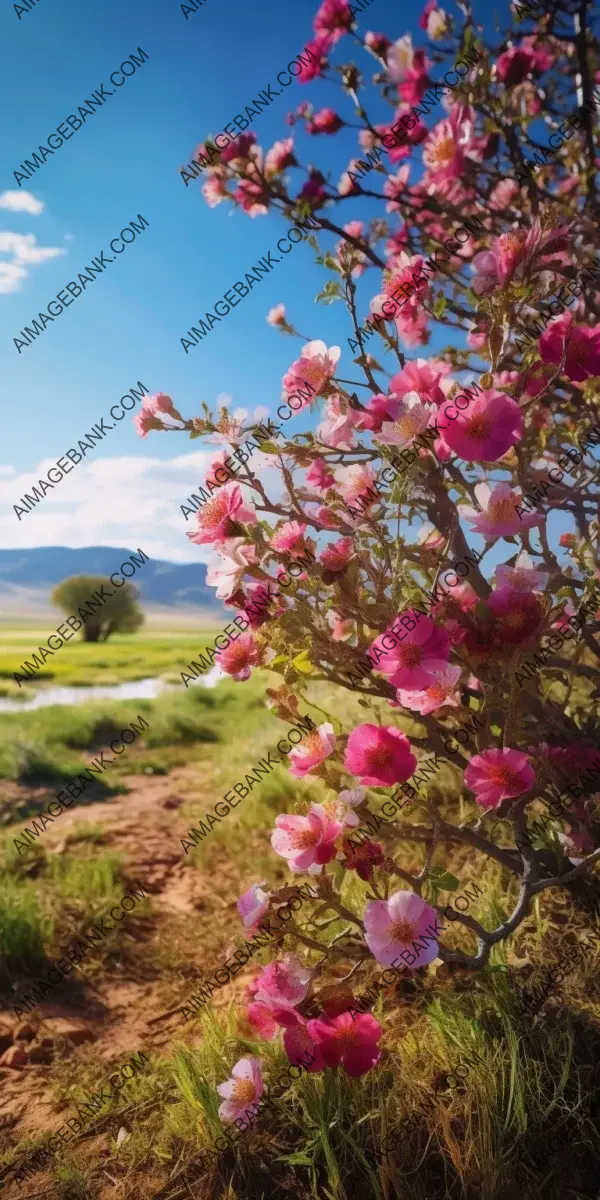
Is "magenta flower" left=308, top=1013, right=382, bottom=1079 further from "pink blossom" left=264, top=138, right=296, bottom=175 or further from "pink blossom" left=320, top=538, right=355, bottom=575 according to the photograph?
"pink blossom" left=264, top=138, right=296, bottom=175

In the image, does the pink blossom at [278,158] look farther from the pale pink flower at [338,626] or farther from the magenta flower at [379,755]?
the magenta flower at [379,755]

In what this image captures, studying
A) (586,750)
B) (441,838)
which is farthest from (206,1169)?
(586,750)

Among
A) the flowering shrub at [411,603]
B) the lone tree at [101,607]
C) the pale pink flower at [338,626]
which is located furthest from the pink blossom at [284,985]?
the lone tree at [101,607]

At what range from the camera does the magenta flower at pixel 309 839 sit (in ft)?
5.46

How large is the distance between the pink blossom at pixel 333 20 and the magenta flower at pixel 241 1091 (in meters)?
4.34

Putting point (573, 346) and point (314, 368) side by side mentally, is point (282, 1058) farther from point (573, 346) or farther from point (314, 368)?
point (573, 346)

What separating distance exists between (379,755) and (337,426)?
2.98ft

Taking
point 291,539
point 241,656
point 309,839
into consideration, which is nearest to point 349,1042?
point 309,839

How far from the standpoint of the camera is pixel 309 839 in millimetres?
1696

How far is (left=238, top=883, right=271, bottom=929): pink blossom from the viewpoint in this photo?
1748 mm

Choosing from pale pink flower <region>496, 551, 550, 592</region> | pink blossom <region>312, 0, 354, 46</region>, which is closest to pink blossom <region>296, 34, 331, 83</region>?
pink blossom <region>312, 0, 354, 46</region>

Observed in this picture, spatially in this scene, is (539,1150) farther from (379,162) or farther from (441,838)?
(379,162)

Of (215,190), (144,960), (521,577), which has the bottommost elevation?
(144,960)

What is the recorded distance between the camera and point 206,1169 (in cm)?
177
